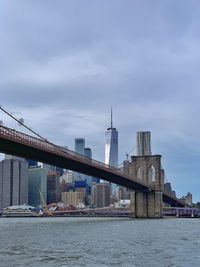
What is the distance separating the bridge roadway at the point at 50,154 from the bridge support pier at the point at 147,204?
11.3 meters

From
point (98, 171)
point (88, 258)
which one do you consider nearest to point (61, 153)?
point (98, 171)

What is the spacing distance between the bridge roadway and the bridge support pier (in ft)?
37.2

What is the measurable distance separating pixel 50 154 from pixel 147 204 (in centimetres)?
4347

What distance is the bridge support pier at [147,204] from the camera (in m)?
103

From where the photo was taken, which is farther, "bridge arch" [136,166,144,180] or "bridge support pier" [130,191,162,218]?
"bridge arch" [136,166,144,180]

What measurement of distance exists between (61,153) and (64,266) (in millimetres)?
43050

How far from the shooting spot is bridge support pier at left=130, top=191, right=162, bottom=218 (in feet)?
336

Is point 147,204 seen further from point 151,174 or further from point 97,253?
point 97,253

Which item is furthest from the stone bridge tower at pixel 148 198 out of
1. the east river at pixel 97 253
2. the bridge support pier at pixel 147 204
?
the east river at pixel 97 253

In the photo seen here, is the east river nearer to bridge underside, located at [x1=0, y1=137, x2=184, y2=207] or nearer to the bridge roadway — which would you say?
the bridge roadway

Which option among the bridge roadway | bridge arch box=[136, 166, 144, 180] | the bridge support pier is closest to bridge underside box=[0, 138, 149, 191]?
the bridge roadway

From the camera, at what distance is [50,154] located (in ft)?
208

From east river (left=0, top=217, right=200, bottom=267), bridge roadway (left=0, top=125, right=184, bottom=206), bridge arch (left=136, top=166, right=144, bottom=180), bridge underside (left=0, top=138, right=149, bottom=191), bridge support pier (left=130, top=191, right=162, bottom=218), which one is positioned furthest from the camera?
bridge arch (left=136, top=166, right=144, bottom=180)

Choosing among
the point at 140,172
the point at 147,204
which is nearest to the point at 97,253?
the point at 147,204
